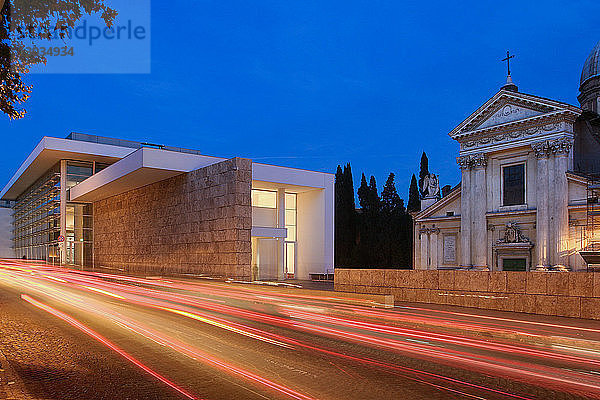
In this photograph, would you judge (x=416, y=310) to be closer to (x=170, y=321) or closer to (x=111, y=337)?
(x=170, y=321)

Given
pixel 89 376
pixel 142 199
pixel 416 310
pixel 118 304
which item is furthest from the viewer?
pixel 142 199

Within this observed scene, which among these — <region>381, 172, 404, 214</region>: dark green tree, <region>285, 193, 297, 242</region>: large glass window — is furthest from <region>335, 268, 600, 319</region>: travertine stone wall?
<region>381, 172, 404, 214</region>: dark green tree

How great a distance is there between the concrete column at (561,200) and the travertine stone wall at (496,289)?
2283 cm

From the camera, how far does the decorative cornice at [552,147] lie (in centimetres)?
3653

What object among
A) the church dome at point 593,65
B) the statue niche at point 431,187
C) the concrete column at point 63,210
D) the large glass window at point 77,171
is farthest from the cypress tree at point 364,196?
the concrete column at point 63,210

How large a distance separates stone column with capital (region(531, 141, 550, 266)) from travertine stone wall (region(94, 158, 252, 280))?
23190 millimetres

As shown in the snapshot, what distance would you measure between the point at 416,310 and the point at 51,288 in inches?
673

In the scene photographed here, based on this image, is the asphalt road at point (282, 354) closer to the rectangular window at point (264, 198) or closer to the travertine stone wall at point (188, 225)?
the travertine stone wall at point (188, 225)

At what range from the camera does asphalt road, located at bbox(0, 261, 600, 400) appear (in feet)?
22.3

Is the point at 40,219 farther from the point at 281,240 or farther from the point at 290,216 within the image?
the point at 281,240

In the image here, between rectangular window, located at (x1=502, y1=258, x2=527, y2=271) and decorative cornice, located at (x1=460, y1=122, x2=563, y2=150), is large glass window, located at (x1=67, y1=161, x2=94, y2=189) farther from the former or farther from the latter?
rectangular window, located at (x1=502, y1=258, x2=527, y2=271)

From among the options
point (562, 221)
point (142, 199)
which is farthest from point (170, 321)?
point (562, 221)

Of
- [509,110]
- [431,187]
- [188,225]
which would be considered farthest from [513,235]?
[188,225]

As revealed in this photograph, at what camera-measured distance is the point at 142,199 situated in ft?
116
